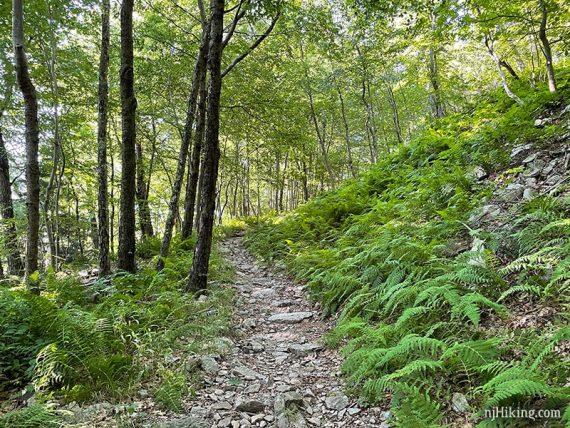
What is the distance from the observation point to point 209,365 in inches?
163

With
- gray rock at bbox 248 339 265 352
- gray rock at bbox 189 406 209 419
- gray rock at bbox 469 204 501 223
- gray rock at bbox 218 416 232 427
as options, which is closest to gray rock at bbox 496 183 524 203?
gray rock at bbox 469 204 501 223

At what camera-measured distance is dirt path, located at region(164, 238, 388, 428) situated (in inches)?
127

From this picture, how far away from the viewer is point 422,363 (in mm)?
2916

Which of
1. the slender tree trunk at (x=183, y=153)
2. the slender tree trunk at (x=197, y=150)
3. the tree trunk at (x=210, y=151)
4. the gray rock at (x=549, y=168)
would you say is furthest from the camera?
the slender tree trunk at (x=197, y=150)

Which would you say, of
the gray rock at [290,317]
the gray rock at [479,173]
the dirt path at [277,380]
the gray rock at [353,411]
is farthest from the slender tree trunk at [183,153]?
the gray rock at [479,173]

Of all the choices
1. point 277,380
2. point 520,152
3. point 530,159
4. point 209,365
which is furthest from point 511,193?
point 209,365

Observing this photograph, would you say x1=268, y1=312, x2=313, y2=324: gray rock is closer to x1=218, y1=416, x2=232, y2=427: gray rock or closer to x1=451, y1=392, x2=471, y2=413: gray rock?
x1=218, y1=416, x2=232, y2=427: gray rock

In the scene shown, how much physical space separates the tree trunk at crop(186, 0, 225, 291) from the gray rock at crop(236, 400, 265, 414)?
3477 mm

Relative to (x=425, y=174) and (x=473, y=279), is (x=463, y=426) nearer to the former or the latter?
(x=473, y=279)

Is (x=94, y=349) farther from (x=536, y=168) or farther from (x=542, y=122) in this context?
(x=542, y=122)

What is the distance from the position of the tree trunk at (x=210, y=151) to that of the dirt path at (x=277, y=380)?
1.07 meters

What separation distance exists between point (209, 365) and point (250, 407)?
0.93 meters
